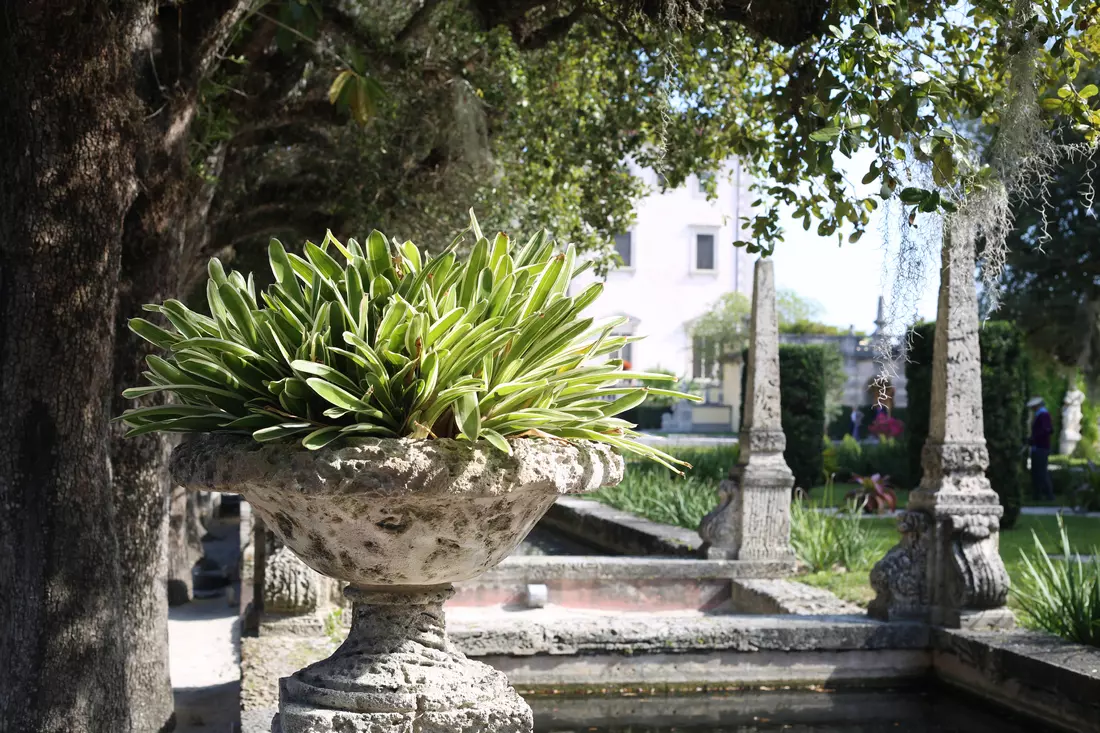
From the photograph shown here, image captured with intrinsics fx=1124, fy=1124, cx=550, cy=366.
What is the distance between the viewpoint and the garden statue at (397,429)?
2533mm

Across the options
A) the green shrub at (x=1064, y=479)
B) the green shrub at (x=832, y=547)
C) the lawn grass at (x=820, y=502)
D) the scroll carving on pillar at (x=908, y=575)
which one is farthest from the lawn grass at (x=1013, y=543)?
the green shrub at (x=1064, y=479)

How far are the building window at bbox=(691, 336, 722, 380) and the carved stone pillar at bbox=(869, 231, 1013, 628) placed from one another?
35.3 meters

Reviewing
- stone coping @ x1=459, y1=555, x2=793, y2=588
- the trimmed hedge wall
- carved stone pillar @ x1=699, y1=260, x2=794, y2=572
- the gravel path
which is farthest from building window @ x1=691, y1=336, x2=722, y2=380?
the gravel path

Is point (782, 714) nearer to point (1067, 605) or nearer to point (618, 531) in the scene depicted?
point (1067, 605)

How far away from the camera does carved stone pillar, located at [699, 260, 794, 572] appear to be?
29.1 feet

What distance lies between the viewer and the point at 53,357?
4246 mm

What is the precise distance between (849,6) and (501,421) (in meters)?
2.30

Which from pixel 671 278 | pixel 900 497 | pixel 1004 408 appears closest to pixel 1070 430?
pixel 900 497

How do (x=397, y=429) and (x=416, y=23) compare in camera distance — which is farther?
(x=416, y=23)

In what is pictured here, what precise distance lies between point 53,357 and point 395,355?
→ 2262 mm

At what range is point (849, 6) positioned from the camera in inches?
159

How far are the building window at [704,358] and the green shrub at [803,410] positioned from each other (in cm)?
2450

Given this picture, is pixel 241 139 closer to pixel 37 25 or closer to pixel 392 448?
pixel 37 25

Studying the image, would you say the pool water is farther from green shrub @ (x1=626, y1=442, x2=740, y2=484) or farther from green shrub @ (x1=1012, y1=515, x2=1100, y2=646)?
green shrub @ (x1=626, y1=442, x2=740, y2=484)
